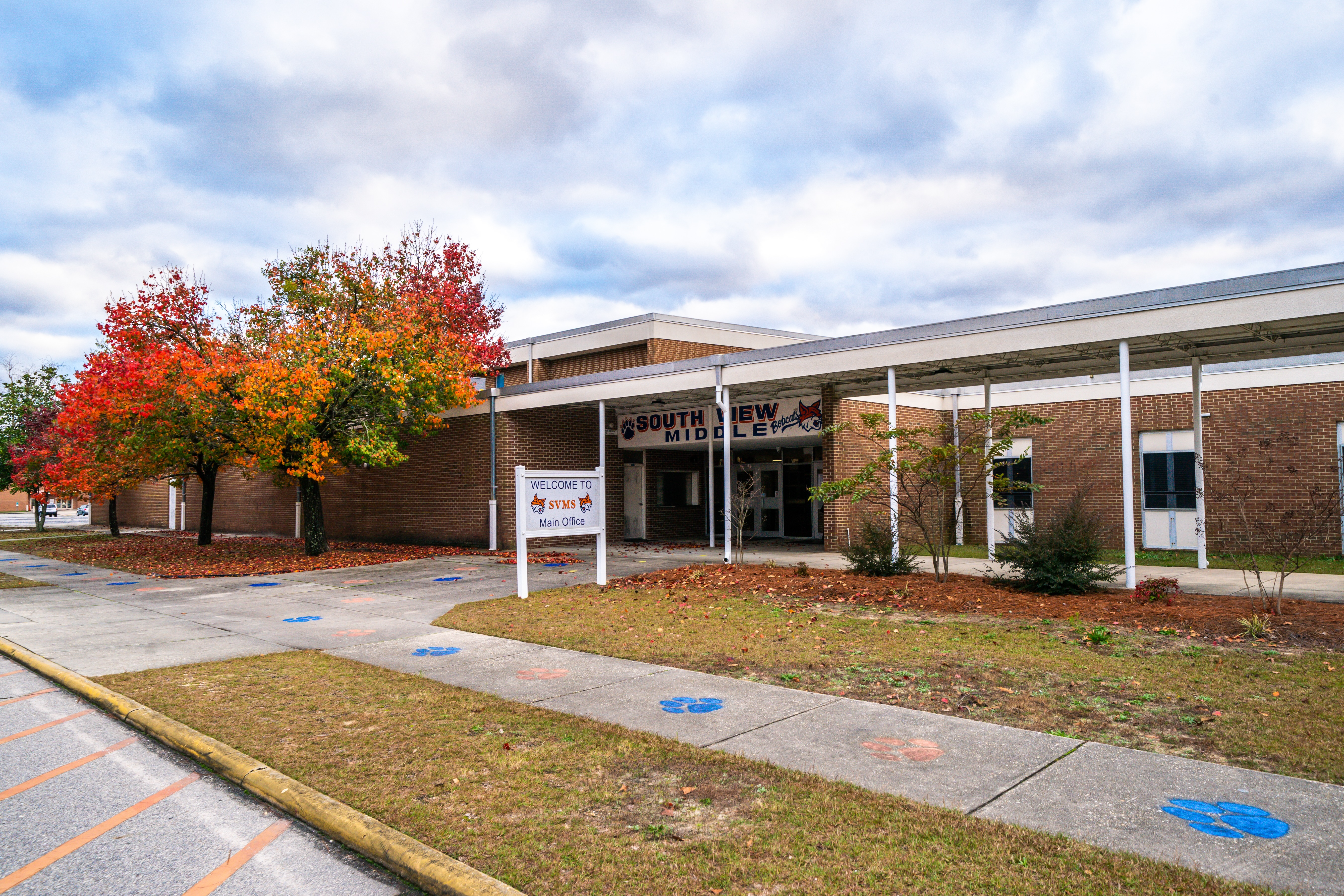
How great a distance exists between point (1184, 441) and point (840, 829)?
18406 mm

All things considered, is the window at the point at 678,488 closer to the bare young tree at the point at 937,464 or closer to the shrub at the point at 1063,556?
the bare young tree at the point at 937,464

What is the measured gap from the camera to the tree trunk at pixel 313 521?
19578mm

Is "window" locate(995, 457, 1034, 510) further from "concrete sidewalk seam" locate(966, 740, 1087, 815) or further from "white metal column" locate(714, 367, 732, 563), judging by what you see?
"concrete sidewalk seam" locate(966, 740, 1087, 815)

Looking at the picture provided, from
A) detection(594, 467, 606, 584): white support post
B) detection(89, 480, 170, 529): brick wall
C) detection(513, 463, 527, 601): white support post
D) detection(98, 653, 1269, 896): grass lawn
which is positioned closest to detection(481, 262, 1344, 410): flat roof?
detection(594, 467, 606, 584): white support post

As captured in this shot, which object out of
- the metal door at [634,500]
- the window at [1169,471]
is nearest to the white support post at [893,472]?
the window at [1169,471]

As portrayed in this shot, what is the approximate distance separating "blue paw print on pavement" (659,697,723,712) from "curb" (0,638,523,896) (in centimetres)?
247

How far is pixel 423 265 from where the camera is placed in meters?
30.4

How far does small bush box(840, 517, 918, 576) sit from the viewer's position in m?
13.1

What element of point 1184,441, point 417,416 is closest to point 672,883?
point 417,416

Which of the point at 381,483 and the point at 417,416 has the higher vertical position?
the point at 417,416

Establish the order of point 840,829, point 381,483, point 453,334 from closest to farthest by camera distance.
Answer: point 840,829 < point 453,334 < point 381,483

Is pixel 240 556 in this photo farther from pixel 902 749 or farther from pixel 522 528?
pixel 902 749

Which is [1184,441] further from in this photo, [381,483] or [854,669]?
[381,483]

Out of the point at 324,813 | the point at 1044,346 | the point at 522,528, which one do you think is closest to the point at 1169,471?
the point at 1044,346
